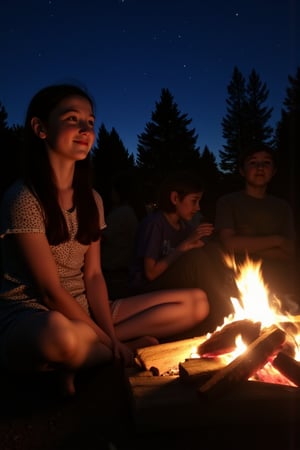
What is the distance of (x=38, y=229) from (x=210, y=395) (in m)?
1.55

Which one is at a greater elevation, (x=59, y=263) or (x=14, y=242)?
(x=14, y=242)

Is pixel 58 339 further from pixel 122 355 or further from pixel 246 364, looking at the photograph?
pixel 246 364

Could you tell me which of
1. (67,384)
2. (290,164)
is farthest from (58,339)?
(290,164)

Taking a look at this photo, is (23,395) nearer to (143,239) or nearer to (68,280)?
(68,280)

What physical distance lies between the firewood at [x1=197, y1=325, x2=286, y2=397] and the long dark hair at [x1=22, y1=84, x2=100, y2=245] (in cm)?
146

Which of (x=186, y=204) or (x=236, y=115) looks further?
(x=236, y=115)

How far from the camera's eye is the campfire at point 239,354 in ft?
7.47

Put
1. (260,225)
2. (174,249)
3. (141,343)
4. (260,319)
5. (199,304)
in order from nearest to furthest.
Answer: (260,319)
(141,343)
(199,304)
(174,249)
(260,225)

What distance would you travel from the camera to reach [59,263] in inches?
118

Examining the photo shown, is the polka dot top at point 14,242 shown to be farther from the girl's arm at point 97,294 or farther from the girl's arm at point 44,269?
the girl's arm at point 97,294

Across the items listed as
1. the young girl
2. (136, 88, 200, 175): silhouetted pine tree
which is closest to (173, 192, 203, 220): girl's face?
the young girl

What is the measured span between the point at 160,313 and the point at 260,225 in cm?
216

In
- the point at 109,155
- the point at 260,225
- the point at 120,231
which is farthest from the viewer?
the point at 109,155

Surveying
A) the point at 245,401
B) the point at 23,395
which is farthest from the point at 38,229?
the point at 245,401
